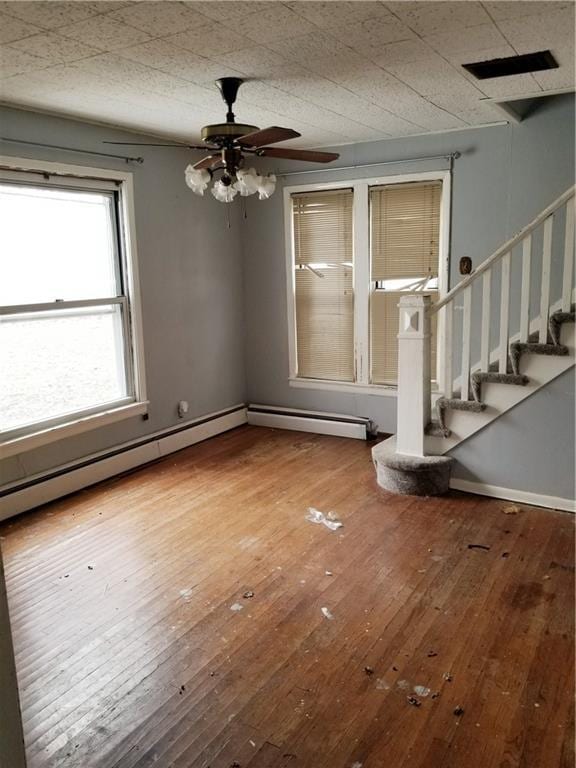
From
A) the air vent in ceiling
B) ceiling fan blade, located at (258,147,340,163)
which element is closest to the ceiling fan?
ceiling fan blade, located at (258,147,340,163)

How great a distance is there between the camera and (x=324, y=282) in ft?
18.2

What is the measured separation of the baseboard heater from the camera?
5.46 meters

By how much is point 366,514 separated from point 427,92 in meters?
2.69

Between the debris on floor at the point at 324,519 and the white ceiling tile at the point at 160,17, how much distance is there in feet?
9.17

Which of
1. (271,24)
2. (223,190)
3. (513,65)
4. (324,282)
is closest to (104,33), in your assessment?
(271,24)

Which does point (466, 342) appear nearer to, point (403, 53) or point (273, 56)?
point (403, 53)

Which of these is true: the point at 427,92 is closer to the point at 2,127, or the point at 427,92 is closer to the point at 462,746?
the point at 2,127

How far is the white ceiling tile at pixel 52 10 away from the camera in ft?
7.02

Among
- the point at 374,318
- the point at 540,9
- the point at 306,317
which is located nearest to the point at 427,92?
the point at 540,9

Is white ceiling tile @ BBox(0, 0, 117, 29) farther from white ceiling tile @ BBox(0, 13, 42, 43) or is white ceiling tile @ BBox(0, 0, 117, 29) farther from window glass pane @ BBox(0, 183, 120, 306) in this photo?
window glass pane @ BBox(0, 183, 120, 306)

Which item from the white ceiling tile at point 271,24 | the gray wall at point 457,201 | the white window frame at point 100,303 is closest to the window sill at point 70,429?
the white window frame at point 100,303

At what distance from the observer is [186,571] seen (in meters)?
3.18

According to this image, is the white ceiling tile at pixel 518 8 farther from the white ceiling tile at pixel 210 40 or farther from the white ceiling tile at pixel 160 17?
the white ceiling tile at pixel 160 17

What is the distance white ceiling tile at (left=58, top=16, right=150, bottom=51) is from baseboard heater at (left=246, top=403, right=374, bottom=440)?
12.2ft
